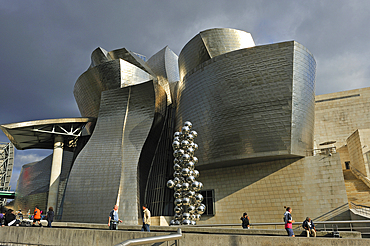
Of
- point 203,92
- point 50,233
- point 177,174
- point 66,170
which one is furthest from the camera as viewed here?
point 66,170

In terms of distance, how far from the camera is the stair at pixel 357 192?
18766 mm

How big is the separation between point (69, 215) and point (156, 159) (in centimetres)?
894

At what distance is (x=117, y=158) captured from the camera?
2122 centimetres

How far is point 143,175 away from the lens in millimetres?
24594

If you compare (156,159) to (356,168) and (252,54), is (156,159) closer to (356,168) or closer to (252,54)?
(252,54)

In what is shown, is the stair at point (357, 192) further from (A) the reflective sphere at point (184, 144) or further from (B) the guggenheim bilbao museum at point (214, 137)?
(A) the reflective sphere at point (184, 144)

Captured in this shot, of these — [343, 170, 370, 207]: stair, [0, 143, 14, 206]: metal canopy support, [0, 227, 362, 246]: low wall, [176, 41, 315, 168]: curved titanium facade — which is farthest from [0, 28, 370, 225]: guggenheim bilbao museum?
[0, 143, 14, 206]: metal canopy support

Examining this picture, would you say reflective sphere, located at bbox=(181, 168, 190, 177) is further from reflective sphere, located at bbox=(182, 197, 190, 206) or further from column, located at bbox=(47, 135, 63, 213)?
column, located at bbox=(47, 135, 63, 213)

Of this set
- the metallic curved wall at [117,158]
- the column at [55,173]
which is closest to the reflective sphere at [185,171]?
the metallic curved wall at [117,158]

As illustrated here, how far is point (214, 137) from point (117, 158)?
7.94 meters

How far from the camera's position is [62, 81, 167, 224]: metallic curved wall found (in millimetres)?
19656

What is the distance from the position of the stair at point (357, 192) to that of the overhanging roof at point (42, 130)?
23.0 metres

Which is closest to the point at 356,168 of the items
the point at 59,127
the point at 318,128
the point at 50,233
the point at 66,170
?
the point at 318,128

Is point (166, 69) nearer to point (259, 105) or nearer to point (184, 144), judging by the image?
point (259, 105)
